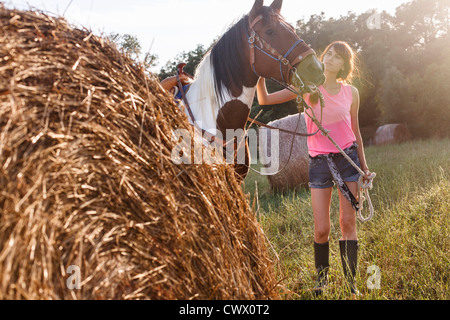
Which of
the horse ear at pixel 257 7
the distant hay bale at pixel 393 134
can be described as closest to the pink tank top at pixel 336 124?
the horse ear at pixel 257 7

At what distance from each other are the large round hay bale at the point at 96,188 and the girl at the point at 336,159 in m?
1.13

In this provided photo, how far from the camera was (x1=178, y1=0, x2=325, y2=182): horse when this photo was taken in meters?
3.35

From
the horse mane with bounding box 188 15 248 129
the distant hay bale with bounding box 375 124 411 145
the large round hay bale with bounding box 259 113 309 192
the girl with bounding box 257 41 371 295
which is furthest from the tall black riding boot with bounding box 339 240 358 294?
the distant hay bale with bounding box 375 124 411 145

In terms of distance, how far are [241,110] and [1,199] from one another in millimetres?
2259

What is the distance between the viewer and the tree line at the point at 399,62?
55.7 ft

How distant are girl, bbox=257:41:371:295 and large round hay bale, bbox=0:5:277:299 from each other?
3.72 feet

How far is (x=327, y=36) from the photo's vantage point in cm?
2392

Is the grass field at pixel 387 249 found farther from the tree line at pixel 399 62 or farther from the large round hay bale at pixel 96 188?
the tree line at pixel 399 62

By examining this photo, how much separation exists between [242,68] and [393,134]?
15589mm

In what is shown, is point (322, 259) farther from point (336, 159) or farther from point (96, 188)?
point (96, 188)

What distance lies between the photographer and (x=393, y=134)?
17000 mm

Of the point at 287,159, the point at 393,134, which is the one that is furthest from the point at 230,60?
the point at 393,134
